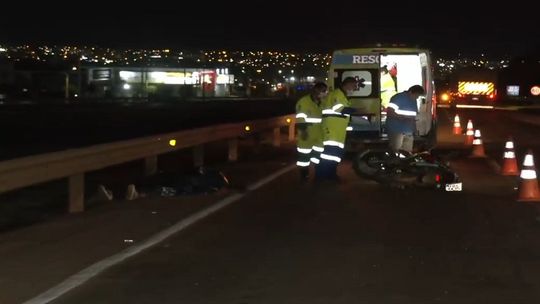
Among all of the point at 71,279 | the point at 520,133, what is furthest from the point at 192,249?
the point at 520,133

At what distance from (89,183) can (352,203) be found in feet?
17.8

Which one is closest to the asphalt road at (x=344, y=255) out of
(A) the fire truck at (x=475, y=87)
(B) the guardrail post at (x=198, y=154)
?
(B) the guardrail post at (x=198, y=154)

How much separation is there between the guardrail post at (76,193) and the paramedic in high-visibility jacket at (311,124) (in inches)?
190

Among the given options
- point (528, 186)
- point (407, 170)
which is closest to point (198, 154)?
point (407, 170)

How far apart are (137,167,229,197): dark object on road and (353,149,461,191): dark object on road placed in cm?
253

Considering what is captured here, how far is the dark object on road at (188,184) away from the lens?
1467cm

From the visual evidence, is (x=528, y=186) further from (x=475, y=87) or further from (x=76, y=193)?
(x=475, y=87)

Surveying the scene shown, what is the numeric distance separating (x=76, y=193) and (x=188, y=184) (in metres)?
2.42

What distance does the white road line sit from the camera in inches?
314

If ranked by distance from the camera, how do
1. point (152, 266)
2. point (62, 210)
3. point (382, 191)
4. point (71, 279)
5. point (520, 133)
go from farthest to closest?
point (520, 133) < point (382, 191) < point (62, 210) < point (152, 266) < point (71, 279)

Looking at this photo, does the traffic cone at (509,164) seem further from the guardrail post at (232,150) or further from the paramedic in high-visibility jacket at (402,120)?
the guardrail post at (232,150)

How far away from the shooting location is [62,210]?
13.6 meters

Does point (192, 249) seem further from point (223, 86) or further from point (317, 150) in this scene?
point (223, 86)

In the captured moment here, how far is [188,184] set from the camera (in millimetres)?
14914
